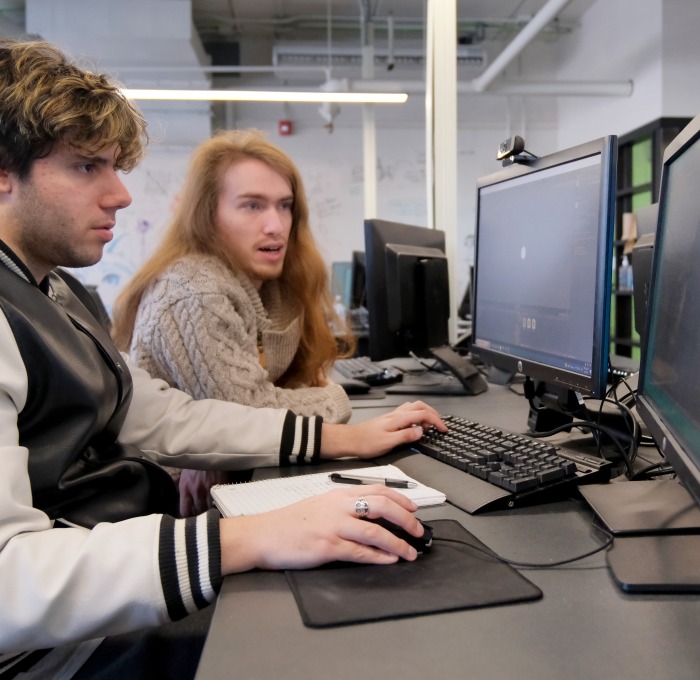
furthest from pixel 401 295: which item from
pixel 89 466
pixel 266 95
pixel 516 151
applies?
pixel 266 95

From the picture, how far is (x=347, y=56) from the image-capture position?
19.0 ft

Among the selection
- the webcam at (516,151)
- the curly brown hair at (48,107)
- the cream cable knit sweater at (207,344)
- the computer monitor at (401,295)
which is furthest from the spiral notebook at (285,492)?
the computer monitor at (401,295)

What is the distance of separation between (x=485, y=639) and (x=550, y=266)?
2.35ft

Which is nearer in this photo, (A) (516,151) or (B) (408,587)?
(B) (408,587)

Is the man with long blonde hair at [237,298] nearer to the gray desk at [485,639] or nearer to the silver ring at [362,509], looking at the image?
the silver ring at [362,509]

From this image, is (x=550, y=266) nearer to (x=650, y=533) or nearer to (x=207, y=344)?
(x=650, y=533)

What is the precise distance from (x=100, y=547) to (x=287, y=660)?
0.79 feet

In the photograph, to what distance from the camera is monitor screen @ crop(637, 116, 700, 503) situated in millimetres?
610

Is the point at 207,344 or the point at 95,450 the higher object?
the point at 207,344

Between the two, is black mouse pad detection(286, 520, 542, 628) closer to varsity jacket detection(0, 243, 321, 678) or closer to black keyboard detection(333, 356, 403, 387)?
varsity jacket detection(0, 243, 321, 678)

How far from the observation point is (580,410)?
1132mm

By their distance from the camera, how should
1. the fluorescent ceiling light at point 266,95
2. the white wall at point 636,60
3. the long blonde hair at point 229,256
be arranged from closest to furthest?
the long blonde hair at point 229,256 → the fluorescent ceiling light at point 266,95 → the white wall at point 636,60

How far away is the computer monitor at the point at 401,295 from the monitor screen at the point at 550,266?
A: 1.28 ft

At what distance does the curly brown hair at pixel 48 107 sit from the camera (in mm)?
826
